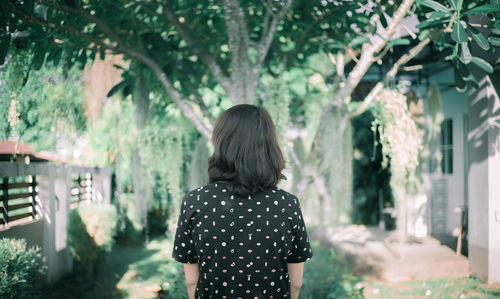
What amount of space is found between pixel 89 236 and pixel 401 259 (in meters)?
3.47

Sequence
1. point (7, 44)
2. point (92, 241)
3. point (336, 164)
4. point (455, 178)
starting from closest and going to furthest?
point (7, 44) < point (336, 164) < point (92, 241) < point (455, 178)

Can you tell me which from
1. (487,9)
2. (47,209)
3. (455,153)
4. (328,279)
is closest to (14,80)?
(47,209)

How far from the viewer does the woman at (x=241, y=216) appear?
47.0 inches

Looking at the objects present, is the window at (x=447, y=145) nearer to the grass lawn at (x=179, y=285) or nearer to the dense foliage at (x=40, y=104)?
the grass lawn at (x=179, y=285)

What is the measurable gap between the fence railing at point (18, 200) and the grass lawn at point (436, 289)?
117 inches

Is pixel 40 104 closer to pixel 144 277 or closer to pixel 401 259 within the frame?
pixel 144 277

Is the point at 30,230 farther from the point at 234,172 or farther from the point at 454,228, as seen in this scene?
the point at 454,228

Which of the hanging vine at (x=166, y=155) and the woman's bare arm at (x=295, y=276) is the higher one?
the hanging vine at (x=166, y=155)

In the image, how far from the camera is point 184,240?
4.11 ft

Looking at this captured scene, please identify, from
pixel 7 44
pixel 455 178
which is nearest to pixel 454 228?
pixel 455 178

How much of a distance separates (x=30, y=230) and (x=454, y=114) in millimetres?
5668

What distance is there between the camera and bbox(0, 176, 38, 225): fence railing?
95.0 inches

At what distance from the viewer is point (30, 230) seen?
289cm

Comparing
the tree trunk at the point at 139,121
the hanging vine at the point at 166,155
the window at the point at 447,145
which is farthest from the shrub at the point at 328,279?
the window at the point at 447,145
